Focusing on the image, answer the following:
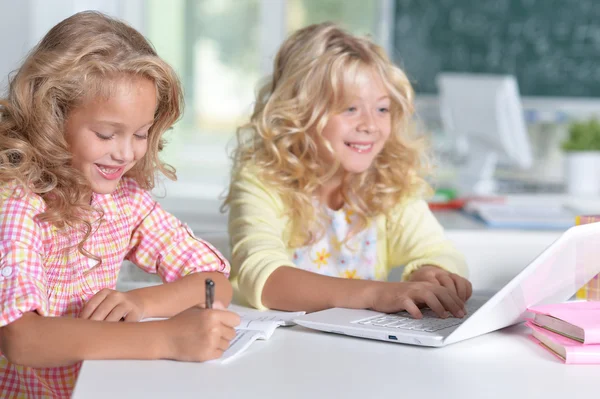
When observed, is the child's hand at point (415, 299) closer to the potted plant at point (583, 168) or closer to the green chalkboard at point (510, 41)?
the potted plant at point (583, 168)

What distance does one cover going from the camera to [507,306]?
1152mm

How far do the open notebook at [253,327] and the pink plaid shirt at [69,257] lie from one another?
0.14 metres

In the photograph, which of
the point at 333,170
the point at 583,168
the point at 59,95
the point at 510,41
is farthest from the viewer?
the point at 510,41

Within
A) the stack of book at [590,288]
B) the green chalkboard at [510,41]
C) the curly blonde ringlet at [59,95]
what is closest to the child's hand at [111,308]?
the curly blonde ringlet at [59,95]

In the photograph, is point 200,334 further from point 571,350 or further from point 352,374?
point 571,350

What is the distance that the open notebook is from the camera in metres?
1.07

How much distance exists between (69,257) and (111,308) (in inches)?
7.2

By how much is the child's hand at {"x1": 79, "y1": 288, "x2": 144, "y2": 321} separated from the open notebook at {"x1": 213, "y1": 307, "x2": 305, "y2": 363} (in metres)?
0.16

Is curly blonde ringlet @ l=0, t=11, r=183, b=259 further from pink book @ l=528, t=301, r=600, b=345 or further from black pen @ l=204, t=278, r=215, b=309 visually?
pink book @ l=528, t=301, r=600, b=345

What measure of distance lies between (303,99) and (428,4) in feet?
11.4

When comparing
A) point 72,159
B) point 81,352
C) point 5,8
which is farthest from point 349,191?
point 5,8

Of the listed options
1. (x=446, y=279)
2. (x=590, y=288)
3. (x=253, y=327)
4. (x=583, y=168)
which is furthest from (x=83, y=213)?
(x=583, y=168)

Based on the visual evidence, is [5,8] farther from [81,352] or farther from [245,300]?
[81,352]

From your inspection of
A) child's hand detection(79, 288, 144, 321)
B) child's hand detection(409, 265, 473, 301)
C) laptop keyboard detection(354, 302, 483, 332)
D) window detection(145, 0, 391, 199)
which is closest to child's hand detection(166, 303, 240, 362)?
child's hand detection(79, 288, 144, 321)
